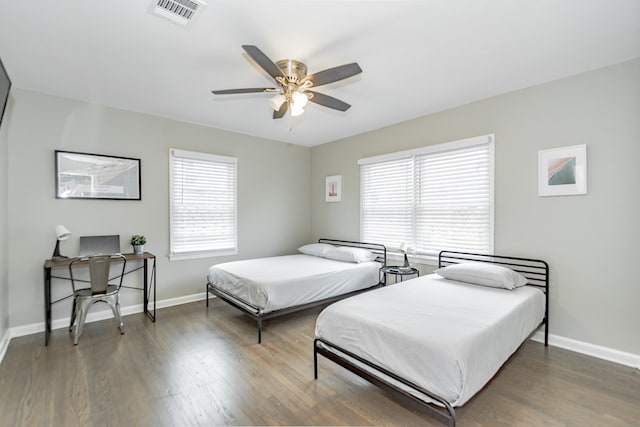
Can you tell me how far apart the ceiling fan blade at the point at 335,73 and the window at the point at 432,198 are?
2.06 meters

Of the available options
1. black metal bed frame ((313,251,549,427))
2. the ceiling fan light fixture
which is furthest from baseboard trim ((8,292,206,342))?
the ceiling fan light fixture

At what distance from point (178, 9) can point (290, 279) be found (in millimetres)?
2558

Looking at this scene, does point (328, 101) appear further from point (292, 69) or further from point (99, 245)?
point (99, 245)

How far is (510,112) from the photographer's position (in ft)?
10.7

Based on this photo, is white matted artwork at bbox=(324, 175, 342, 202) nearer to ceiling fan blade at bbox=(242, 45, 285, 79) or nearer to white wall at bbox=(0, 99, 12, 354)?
ceiling fan blade at bbox=(242, 45, 285, 79)

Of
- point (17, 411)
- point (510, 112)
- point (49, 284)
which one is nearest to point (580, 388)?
point (510, 112)

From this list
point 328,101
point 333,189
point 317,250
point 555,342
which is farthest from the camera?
point 333,189

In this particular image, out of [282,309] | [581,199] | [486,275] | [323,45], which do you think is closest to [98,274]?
[282,309]

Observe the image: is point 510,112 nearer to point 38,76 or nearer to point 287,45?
point 287,45

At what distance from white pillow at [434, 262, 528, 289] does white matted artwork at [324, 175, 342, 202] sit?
8.12 ft

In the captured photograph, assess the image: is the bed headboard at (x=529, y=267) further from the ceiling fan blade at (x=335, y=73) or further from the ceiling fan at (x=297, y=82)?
the ceiling fan blade at (x=335, y=73)

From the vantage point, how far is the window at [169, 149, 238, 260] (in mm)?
4262

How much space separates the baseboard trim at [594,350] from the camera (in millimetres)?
2572

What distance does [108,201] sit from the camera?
3711 mm
